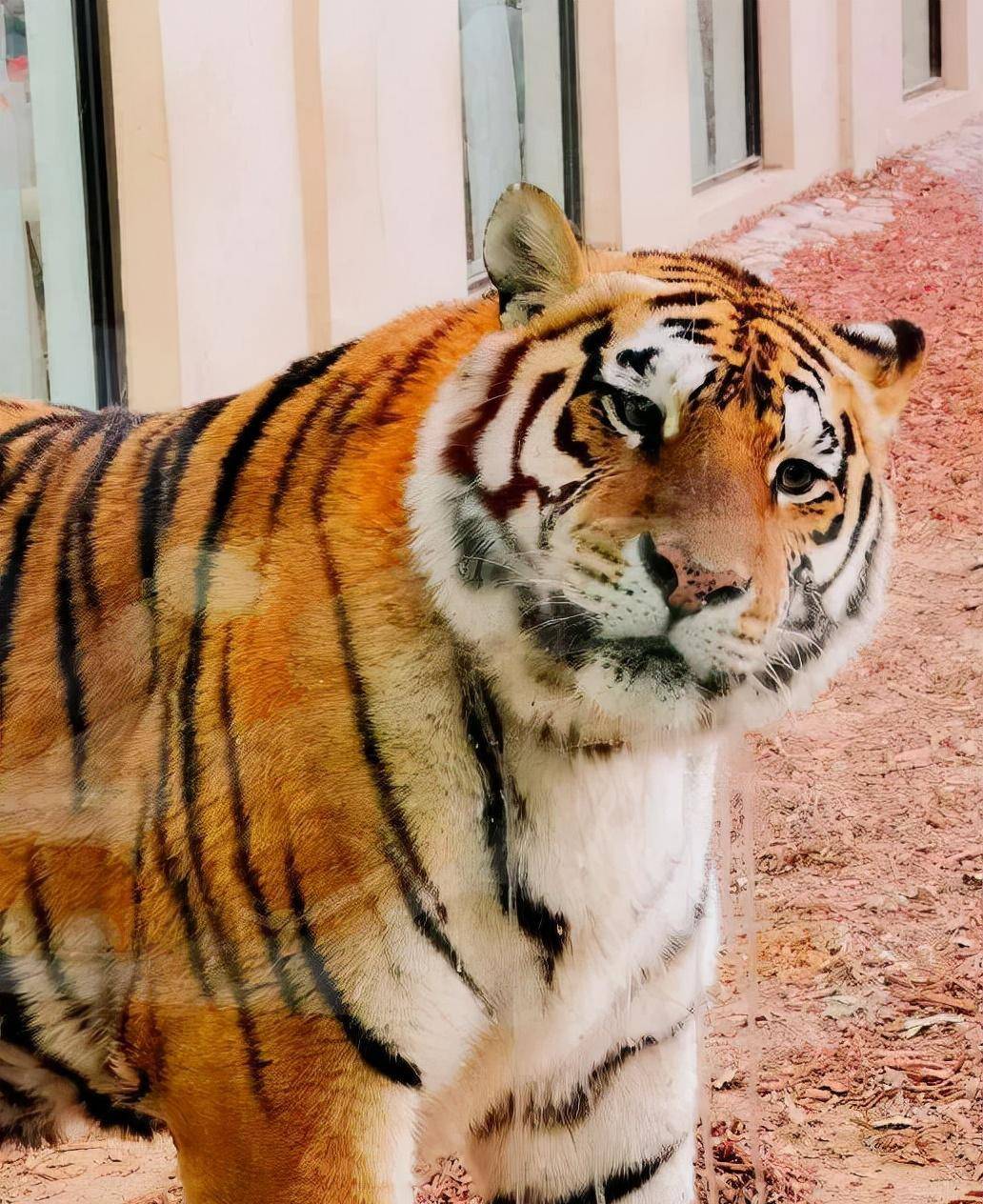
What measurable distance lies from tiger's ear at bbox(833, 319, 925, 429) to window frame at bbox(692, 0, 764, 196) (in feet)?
0.40

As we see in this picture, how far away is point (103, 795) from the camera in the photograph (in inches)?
37.2

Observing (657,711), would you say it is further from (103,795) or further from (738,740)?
(103,795)

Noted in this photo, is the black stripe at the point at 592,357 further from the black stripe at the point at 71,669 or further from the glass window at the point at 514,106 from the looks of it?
the black stripe at the point at 71,669

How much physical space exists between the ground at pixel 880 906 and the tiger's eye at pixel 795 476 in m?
0.22

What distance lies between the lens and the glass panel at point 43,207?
941mm

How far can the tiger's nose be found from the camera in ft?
2.84

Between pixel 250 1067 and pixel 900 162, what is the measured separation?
0.70 m

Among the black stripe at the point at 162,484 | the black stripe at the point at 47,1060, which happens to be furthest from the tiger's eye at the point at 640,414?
the black stripe at the point at 47,1060

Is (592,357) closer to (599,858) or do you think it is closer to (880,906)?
(599,858)

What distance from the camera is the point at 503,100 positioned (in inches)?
38.5

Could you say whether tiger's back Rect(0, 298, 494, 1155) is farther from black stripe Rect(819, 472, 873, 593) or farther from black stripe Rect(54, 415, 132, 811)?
black stripe Rect(819, 472, 873, 593)

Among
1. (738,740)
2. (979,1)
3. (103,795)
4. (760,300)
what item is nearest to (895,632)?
(738,740)

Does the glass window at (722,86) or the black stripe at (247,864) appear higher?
the glass window at (722,86)

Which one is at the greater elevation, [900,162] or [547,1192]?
[900,162]
